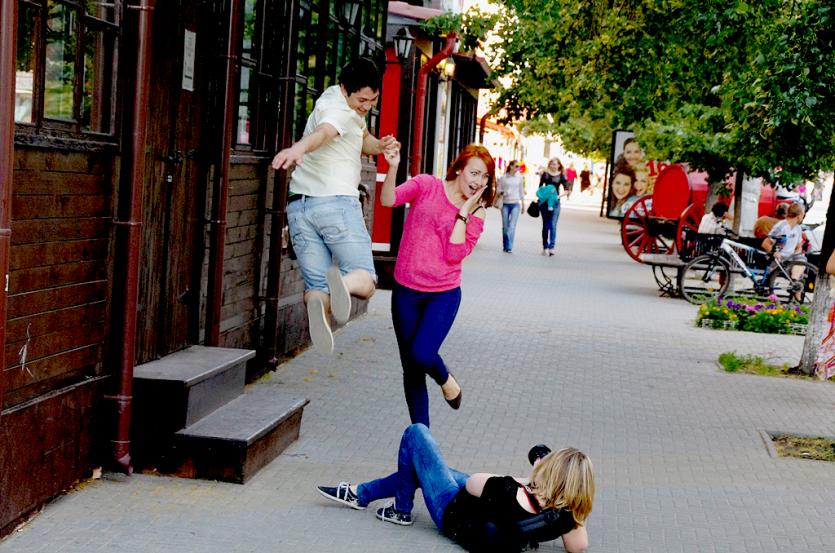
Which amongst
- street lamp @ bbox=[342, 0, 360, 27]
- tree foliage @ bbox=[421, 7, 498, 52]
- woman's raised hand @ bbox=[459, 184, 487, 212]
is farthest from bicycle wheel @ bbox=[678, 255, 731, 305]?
woman's raised hand @ bbox=[459, 184, 487, 212]

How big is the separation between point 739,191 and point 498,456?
1693cm

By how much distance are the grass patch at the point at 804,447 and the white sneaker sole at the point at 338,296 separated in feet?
11.8

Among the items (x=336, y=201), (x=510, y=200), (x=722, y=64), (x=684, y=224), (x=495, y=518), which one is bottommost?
(x=495, y=518)

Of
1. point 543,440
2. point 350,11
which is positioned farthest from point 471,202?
point 350,11

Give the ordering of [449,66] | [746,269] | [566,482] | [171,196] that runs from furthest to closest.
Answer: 1. [449,66]
2. [746,269]
3. [171,196]
4. [566,482]

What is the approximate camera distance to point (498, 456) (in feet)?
A: 25.3

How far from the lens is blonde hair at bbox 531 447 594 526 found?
527 centimetres

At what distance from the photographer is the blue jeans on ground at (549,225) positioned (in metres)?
25.3

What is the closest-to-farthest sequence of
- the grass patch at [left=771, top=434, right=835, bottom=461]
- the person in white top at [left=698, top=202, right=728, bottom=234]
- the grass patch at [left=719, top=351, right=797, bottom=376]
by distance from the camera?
1. the grass patch at [left=771, top=434, right=835, bottom=461]
2. the grass patch at [left=719, top=351, right=797, bottom=376]
3. the person in white top at [left=698, top=202, right=728, bottom=234]

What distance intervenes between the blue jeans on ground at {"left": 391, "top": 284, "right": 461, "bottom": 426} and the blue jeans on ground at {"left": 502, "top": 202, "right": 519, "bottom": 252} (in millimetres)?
18516

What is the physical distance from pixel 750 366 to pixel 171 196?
6.91 m

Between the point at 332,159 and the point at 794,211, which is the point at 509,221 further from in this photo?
the point at 332,159

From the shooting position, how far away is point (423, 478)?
18.9ft

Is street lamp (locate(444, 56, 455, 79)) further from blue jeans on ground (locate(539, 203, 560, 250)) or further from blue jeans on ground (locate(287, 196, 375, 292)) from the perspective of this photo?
blue jeans on ground (locate(287, 196, 375, 292))
